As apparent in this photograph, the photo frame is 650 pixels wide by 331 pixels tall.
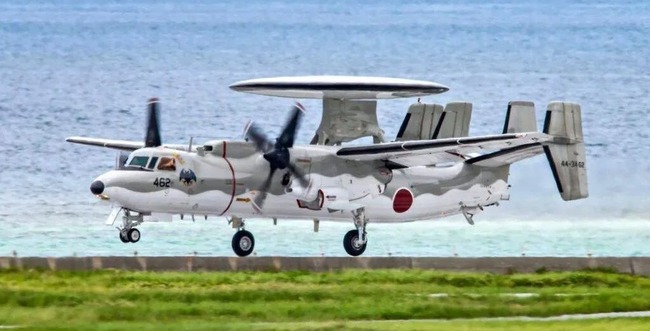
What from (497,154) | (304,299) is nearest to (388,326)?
(304,299)

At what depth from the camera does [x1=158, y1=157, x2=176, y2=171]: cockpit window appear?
46906 mm

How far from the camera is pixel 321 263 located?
43.8 metres

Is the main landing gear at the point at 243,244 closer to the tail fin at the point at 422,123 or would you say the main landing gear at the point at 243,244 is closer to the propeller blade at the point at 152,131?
the propeller blade at the point at 152,131

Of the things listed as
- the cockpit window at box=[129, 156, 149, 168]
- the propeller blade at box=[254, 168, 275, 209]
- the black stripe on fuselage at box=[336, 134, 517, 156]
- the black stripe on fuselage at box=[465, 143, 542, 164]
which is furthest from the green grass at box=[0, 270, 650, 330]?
the black stripe on fuselage at box=[465, 143, 542, 164]

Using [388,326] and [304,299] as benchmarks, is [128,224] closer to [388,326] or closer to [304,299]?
[304,299]

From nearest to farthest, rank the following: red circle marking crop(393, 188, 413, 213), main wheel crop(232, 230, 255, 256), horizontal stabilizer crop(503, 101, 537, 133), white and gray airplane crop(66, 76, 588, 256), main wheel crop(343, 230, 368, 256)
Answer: white and gray airplane crop(66, 76, 588, 256) → main wheel crop(232, 230, 255, 256) → main wheel crop(343, 230, 368, 256) → red circle marking crop(393, 188, 413, 213) → horizontal stabilizer crop(503, 101, 537, 133)

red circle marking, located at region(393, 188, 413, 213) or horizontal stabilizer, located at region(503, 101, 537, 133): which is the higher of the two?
horizontal stabilizer, located at region(503, 101, 537, 133)

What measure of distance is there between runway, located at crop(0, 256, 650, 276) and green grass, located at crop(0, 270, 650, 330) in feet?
3.82

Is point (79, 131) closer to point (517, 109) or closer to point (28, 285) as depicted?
point (517, 109)

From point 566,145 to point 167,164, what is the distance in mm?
10335

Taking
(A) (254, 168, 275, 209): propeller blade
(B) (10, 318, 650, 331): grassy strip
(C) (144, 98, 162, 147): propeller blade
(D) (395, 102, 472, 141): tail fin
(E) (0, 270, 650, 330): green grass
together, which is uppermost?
(D) (395, 102, 472, 141): tail fin

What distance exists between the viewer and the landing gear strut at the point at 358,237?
161 ft

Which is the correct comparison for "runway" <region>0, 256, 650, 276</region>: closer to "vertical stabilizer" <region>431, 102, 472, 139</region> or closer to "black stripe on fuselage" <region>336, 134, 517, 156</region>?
"black stripe on fuselage" <region>336, 134, 517, 156</region>

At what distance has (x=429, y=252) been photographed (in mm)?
56406
